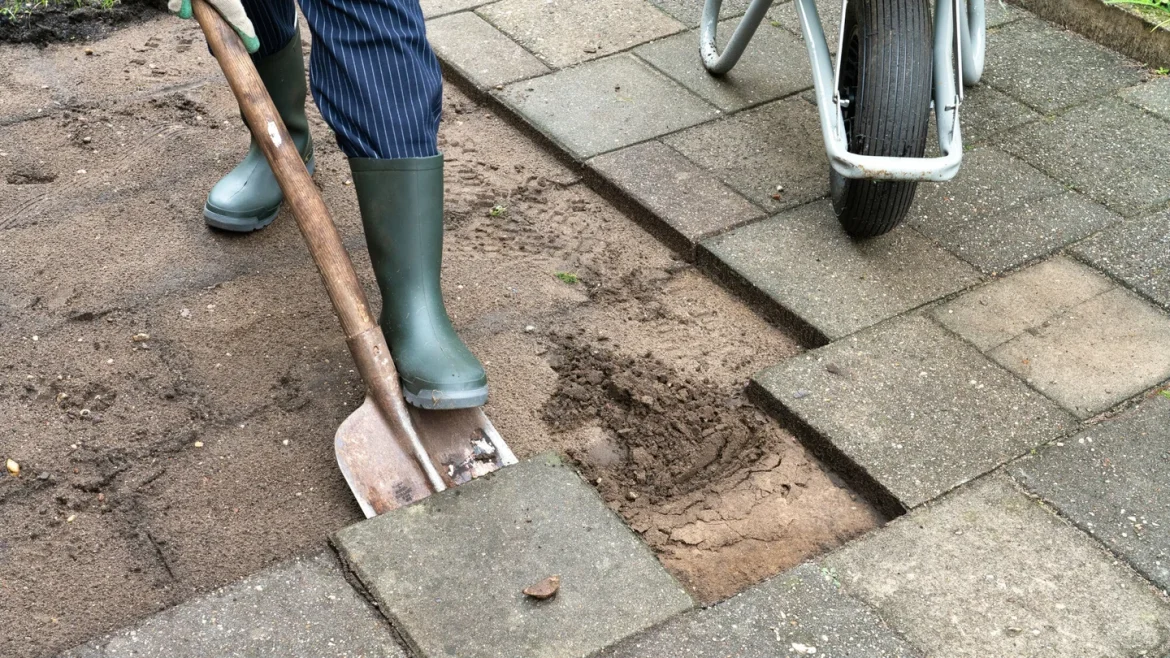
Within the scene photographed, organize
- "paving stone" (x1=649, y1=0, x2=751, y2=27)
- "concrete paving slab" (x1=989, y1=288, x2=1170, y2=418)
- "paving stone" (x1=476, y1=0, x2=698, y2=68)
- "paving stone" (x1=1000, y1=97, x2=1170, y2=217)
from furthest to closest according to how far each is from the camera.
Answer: "paving stone" (x1=649, y1=0, x2=751, y2=27), "paving stone" (x1=476, y1=0, x2=698, y2=68), "paving stone" (x1=1000, y1=97, x2=1170, y2=217), "concrete paving slab" (x1=989, y1=288, x2=1170, y2=418)

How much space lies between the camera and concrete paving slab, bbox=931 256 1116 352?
2621 mm

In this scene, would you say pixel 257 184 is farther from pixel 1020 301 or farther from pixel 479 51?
pixel 1020 301

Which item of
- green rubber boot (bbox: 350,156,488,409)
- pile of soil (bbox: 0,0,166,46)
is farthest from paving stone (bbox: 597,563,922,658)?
pile of soil (bbox: 0,0,166,46)

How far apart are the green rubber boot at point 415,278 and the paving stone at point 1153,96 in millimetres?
2356

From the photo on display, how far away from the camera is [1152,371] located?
8.24 feet

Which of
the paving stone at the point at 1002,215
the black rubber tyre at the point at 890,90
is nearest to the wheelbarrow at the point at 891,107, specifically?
the black rubber tyre at the point at 890,90

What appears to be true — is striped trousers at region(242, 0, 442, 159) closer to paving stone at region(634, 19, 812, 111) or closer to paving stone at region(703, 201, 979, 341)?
paving stone at region(703, 201, 979, 341)

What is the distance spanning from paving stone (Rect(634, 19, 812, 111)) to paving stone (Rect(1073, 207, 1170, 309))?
1088 mm

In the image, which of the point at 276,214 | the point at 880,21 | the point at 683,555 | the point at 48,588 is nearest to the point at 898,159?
the point at 880,21

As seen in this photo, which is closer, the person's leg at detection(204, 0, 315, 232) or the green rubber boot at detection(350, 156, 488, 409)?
the green rubber boot at detection(350, 156, 488, 409)

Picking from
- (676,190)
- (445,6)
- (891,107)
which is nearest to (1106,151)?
(891,107)

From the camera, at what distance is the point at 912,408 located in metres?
2.39

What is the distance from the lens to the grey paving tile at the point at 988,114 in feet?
11.2

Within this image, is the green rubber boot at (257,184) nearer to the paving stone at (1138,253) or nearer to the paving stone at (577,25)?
the paving stone at (577,25)
